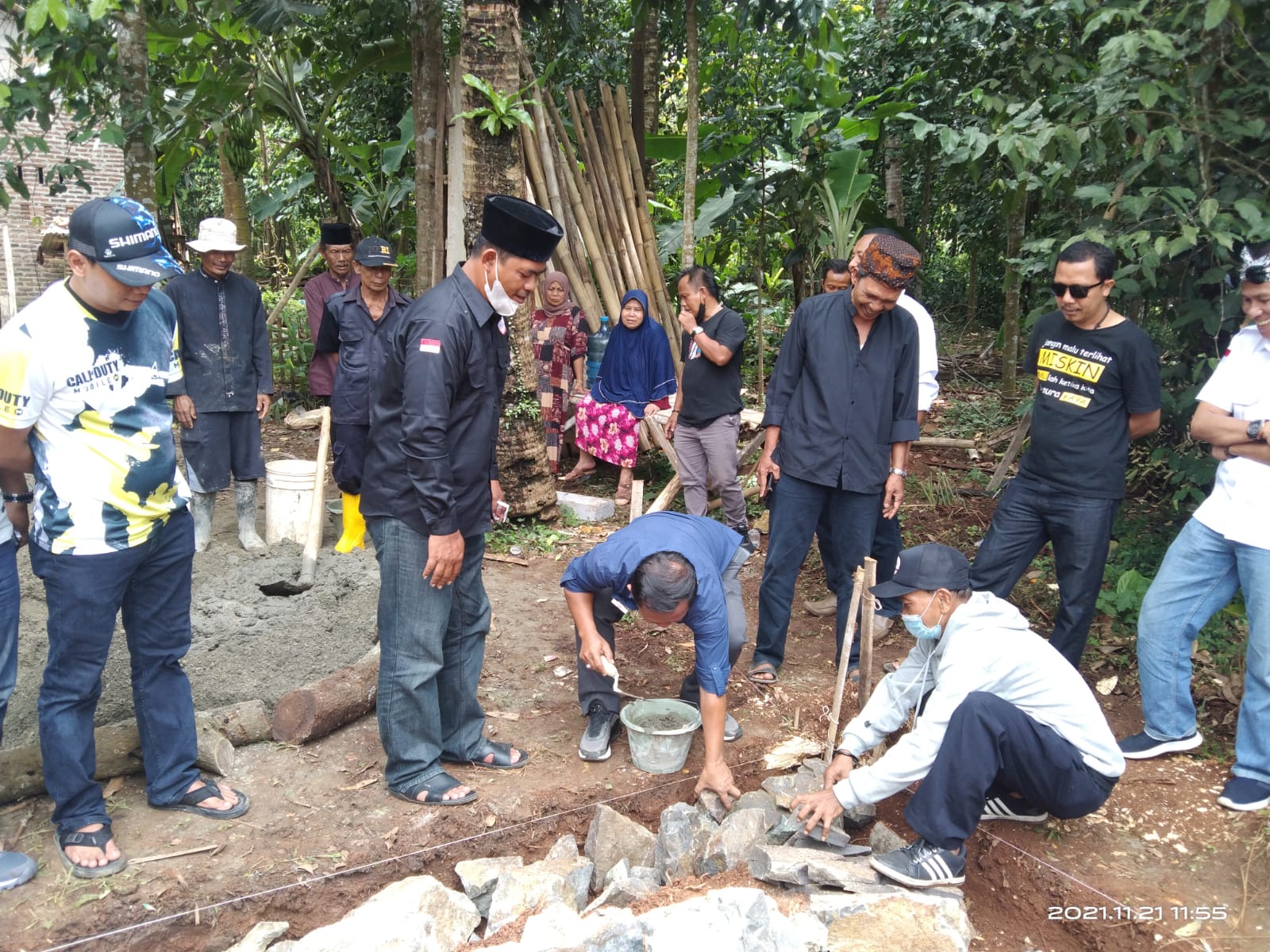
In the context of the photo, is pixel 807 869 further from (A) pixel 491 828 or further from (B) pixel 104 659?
(B) pixel 104 659

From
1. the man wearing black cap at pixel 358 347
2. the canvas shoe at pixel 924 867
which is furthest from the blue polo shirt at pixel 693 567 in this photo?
the man wearing black cap at pixel 358 347

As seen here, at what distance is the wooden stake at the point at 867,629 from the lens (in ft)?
11.1

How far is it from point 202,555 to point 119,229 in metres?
3.08

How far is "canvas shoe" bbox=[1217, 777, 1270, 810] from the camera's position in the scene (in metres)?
3.40

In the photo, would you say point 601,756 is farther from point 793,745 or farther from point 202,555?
point 202,555

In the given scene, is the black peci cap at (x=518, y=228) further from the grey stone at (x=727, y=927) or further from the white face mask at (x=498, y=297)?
the grey stone at (x=727, y=927)

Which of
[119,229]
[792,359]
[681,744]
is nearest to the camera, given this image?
[119,229]

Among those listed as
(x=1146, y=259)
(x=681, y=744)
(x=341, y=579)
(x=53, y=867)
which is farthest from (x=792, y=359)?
(x=53, y=867)

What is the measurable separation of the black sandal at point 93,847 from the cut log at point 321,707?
798mm

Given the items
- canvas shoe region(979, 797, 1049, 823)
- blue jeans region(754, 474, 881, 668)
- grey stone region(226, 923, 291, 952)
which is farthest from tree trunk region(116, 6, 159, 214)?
canvas shoe region(979, 797, 1049, 823)

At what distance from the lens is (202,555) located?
538 cm

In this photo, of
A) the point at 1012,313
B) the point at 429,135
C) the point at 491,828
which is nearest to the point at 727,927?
the point at 491,828

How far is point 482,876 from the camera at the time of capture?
9.93 feet

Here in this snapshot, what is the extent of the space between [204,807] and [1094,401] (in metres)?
3.82
